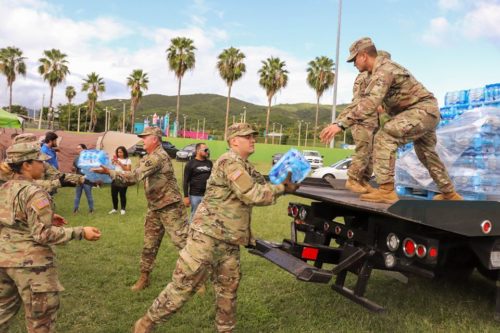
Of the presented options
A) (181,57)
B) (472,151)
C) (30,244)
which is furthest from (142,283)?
(181,57)

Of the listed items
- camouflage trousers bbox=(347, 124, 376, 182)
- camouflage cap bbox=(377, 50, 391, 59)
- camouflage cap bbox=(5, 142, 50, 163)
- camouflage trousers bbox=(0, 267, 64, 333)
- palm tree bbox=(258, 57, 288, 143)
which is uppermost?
palm tree bbox=(258, 57, 288, 143)

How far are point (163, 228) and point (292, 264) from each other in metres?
2.45

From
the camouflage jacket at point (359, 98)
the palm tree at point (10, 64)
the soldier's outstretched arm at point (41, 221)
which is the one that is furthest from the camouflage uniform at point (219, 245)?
the palm tree at point (10, 64)

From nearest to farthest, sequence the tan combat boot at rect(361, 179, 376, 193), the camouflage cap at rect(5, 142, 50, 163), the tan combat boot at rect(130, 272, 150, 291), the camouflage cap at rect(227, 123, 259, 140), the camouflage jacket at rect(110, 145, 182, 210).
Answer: the camouflage cap at rect(5, 142, 50, 163) < the camouflage cap at rect(227, 123, 259, 140) < the tan combat boot at rect(361, 179, 376, 193) < the camouflage jacket at rect(110, 145, 182, 210) < the tan combat boot at rect(130, 272, 150, 291)

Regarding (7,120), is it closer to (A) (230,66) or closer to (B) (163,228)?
(B) (163,228)

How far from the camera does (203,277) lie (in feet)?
11.7

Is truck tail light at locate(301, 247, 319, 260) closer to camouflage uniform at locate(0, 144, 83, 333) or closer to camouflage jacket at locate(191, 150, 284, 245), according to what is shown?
camouflage jacket at locate(191, 150, 284, 245)

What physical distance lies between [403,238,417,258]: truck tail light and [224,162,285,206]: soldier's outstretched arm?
3.33 feet

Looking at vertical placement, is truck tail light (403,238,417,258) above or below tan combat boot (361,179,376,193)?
below

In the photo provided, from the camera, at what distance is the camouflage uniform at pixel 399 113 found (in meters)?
4.02

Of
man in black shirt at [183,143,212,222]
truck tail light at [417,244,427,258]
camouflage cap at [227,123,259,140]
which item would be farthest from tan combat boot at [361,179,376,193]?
man in black shirt at [183,143,212,222]

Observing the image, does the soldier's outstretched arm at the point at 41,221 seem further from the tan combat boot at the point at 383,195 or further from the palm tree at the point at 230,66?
the palm tree at the point at 230,66

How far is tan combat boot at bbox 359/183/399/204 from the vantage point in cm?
397

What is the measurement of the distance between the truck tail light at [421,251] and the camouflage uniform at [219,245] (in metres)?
1.08
